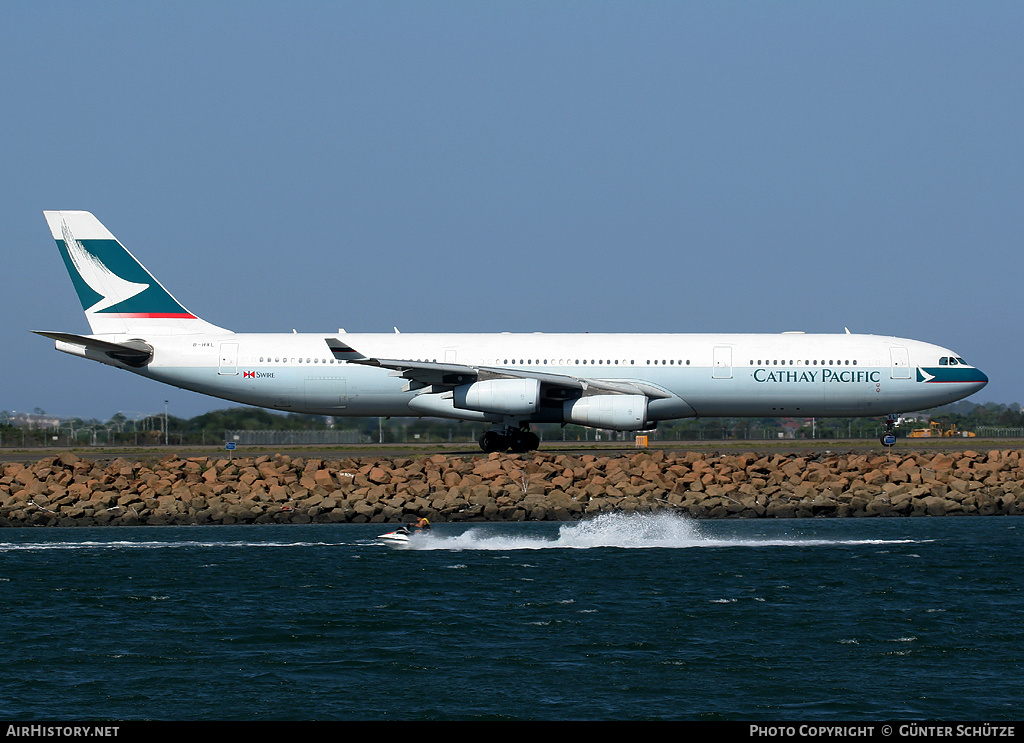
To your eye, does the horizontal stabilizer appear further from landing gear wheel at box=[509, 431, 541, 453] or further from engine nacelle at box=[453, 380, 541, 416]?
landing gear wheel at box=[509, 431, 541, 453]

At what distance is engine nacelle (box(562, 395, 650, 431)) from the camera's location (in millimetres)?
41281

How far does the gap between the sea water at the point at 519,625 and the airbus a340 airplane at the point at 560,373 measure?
38.1 feet

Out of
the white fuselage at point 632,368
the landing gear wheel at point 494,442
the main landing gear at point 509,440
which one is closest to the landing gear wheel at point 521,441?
the main landing gear at point 509,440

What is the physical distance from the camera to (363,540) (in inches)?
1212

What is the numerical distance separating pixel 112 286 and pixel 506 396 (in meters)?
18.3

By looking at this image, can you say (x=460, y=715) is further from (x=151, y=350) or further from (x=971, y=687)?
(x=151, y=350)

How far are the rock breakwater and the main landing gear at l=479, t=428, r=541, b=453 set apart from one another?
11.2ft

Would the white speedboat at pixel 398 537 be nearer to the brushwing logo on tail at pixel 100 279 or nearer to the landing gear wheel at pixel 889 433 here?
the brushwing logo on tail at pixel 100 279

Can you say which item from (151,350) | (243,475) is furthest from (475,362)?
(151,350)

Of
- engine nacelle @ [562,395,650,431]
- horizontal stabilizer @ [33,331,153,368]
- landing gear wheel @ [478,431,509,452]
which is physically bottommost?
landing gear wheel @ [478,431,509,452]

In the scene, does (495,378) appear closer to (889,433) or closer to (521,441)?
(521,441)

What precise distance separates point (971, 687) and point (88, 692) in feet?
40.8

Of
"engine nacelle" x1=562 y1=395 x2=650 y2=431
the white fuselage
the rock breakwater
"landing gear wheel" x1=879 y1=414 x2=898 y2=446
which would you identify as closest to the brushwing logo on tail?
the white fuselage

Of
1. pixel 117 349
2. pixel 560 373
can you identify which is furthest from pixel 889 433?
pixel 117 349
